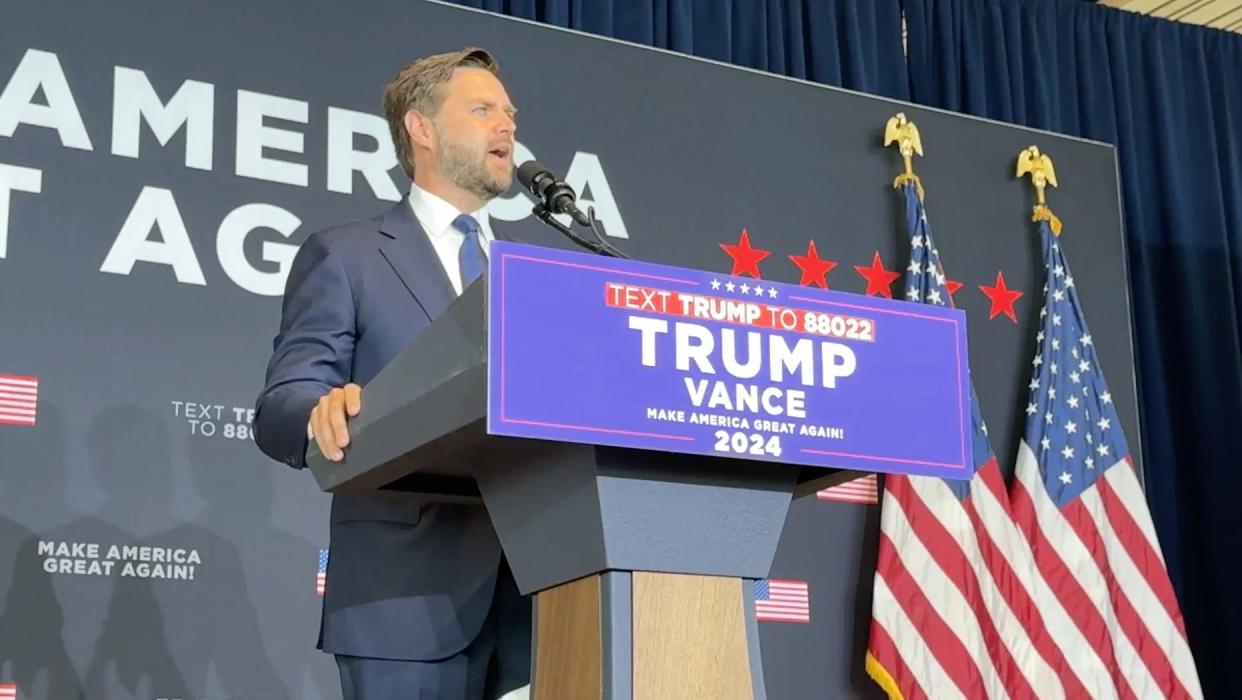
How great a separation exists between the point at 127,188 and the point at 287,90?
0.46 metres

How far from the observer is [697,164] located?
4.17 meters

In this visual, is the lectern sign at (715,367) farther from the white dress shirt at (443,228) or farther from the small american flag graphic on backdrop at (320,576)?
the small american flag graphic on backdrop at (320,576)

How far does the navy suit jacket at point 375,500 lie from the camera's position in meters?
1.75

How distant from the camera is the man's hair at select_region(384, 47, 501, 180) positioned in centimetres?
214

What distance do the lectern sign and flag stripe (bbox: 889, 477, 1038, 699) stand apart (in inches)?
103

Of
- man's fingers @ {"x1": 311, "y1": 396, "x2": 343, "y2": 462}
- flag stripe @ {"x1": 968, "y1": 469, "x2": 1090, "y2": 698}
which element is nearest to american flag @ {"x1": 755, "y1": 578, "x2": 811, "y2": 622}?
flag stripe @ {"x1": 968, "y1": 469, "x2": 1090, "y2": 698}

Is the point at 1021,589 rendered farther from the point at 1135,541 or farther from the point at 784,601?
the point at 784,601

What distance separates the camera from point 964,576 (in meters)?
4.14

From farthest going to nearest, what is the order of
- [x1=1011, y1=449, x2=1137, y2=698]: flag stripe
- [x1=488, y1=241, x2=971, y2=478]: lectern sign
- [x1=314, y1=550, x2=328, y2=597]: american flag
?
[x1=1011, y1=449, x2=1137, y2=698]: flag stripe → [x1=314, y1=550, x2=328, y2=597]: american flag → [x1=488, y1=241, x2=971, y2=478]: lectern sign

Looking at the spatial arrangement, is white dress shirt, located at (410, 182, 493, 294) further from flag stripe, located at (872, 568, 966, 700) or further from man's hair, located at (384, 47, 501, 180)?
flag stripe, located at (872, 568, 966, 700)

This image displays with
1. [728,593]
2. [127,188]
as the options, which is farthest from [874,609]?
[728,593]

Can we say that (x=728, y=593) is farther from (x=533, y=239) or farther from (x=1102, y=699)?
(x=1102, y=699)

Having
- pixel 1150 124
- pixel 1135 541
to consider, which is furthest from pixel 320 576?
pixel 1150 124

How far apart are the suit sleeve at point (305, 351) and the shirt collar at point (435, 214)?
0.15 m
